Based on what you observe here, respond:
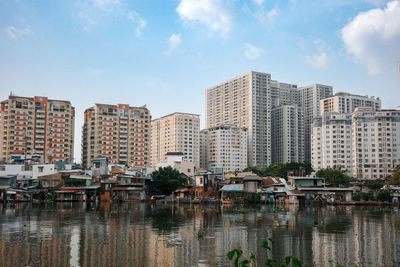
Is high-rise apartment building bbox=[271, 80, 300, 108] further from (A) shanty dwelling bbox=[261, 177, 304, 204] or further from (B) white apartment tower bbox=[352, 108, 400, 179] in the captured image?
(A) shanty dwelling bbox=[261, 177, 304, 204]

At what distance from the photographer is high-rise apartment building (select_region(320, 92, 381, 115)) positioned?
152250mm

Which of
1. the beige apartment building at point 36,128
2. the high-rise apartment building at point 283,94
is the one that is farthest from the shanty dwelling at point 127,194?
the high-rise apartment building at point 283,94

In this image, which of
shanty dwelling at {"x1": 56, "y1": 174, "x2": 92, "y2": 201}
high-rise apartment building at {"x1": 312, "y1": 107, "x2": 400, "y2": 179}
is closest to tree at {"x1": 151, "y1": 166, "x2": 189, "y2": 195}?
shanty dwelling at {"x1": 56, "y1": 174, "x2": 92, "y2": 201}

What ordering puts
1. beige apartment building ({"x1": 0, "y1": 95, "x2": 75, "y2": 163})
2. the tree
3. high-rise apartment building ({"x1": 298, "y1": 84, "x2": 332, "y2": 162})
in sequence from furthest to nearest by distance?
high-rise apartment building ({"x1": 298, "y1": 84, "x2": 332, "y2": 162})
beige apartment building ({"x1": 0, "y1": 95, "x2": 75, "y2": 163})
the tree

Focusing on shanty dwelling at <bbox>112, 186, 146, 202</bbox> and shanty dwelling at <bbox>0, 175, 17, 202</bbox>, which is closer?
shanty dwelling at <bbox>0, 175, 17, 202</bbox>

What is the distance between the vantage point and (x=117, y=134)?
123 meters

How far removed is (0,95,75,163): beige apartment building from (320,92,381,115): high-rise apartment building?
92.1m

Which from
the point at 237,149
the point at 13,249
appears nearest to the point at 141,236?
the point at 13,249

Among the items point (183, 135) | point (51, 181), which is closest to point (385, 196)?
point (51, 181)

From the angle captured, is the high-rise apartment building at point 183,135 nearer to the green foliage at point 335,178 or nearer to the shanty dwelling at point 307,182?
the green foliage at point 335,178

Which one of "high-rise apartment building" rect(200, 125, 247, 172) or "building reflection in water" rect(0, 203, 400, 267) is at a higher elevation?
"high-rise apartment building" rect(200, 125, 247, 172)

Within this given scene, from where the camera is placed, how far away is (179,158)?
10619cm

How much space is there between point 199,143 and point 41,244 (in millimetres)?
135530

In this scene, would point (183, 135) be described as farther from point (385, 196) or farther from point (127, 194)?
point (385, 196)
